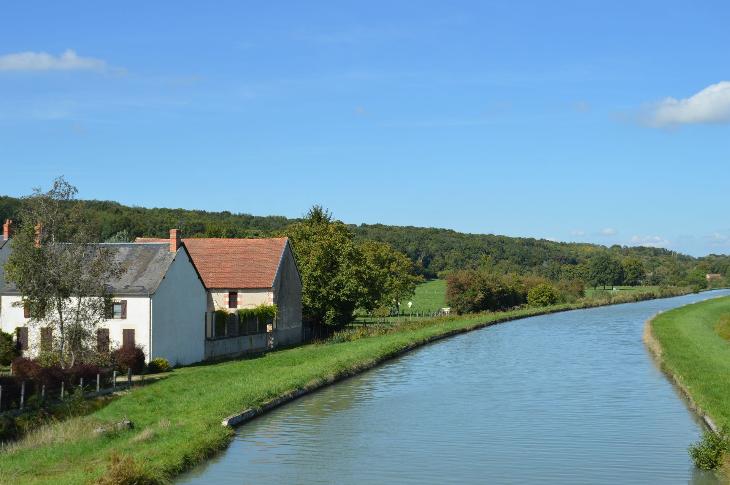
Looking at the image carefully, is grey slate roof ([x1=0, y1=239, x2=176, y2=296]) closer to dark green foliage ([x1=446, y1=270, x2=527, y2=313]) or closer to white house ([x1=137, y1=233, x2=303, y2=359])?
white house ([x1=137, y1=233, x2=303, y2=359])

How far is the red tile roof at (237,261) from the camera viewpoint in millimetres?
56219

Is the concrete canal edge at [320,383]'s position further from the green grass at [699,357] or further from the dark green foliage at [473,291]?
the dark green foliage at [473,291]

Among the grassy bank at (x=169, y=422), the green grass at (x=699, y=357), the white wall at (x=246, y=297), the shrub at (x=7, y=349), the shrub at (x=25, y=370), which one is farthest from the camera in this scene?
the white wall at (x=246, y=297)

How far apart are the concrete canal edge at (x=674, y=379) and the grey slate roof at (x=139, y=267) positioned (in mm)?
23707

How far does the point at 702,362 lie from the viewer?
41031 millimetres

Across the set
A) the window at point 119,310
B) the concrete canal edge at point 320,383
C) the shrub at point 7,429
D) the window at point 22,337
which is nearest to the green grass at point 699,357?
the concrete canal edge at point 320,383

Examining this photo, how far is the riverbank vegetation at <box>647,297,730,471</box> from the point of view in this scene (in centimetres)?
2094

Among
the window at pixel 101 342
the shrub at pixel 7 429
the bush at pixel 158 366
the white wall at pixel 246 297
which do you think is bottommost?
the shrub at pixel 7 429

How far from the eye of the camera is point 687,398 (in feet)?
107

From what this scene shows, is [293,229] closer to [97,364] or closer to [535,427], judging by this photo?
[97,364]

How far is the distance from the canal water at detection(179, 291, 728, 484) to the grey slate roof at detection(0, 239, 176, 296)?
11.1 metres

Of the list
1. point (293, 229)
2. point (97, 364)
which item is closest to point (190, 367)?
point (97, 364)

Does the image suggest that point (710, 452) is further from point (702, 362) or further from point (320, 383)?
point (702, 362)

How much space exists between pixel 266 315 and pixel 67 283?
61.4 ft
